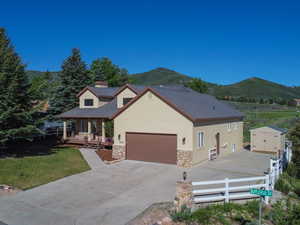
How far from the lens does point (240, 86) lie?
11212cm

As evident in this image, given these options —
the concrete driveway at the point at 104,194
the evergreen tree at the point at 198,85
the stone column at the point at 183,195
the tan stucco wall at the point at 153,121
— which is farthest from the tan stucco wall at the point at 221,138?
the evergreen tree at the point at 198,85

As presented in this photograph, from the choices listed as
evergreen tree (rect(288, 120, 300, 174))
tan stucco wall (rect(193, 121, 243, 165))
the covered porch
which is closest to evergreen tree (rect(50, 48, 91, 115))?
the covered porch

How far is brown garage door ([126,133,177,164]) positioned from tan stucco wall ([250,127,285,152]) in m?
9.98

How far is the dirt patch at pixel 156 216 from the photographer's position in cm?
861

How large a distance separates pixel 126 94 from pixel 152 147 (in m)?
6.72

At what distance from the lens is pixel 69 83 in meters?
32.5

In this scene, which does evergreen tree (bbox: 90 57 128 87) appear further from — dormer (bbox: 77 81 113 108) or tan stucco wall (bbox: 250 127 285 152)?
tan stucco wall (bbox: 250 127 285 152)

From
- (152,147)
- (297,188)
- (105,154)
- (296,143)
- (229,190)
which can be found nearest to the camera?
(229,190)

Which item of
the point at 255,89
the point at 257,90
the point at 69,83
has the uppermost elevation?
the point at 255,89

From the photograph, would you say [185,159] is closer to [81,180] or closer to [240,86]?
[81,180]

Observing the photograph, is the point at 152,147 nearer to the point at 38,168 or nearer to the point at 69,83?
the point at 38,168

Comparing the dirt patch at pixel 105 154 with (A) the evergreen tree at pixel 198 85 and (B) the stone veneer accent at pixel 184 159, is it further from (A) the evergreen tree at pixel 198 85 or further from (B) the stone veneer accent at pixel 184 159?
(A) the evergreen tree at pixel 198 85

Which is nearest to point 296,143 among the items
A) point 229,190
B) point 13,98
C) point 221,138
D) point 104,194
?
point 221,138

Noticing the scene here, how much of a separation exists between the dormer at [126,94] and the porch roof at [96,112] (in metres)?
1.54
